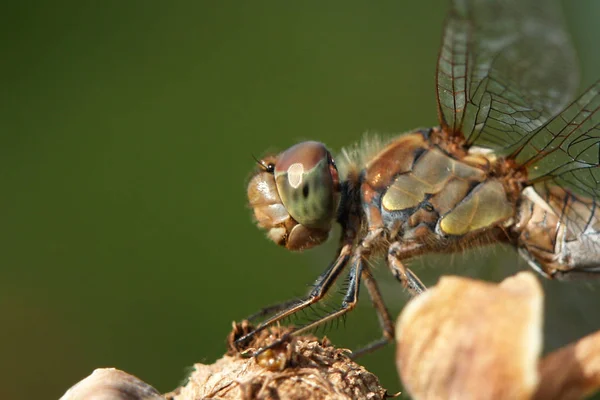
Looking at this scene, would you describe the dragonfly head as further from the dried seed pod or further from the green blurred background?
the green blurred background

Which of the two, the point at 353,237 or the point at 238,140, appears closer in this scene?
the point at 353,237

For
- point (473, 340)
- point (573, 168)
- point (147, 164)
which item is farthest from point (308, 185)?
point (147, 164)

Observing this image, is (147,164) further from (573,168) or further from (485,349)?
(485,349)

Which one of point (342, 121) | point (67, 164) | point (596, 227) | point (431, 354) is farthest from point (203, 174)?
point (431, 354)

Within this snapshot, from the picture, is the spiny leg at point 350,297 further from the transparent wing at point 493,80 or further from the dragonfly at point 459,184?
the transparent wing at point 493,80

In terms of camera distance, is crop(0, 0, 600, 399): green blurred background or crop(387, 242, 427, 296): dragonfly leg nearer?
crop(387, 242, 427, 296): dragonfly leg

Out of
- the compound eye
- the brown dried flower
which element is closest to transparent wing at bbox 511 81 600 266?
the compound eye

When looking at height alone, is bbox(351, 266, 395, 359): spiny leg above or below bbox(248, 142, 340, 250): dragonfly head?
below

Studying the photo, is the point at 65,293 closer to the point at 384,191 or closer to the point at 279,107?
the point at 279,107
